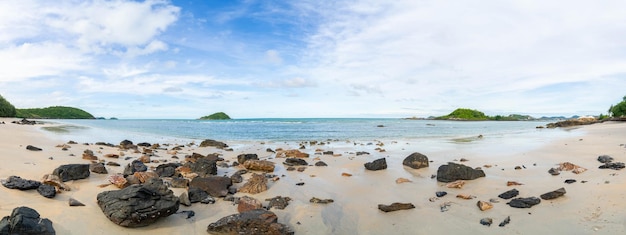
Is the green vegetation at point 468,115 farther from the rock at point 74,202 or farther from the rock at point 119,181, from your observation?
the rock at point 74,202

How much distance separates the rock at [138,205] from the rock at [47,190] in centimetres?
121

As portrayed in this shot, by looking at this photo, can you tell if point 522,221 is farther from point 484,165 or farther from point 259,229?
point 484,165

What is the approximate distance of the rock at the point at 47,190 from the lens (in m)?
7.01

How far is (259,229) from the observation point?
19.5 ft

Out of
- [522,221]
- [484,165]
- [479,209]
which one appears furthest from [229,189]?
[484,165]

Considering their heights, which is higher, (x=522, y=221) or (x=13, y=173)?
(x=13, y=173)

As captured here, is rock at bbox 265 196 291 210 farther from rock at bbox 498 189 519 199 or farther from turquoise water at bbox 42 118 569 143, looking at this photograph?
turquoise water at bbox 42 118 569 143

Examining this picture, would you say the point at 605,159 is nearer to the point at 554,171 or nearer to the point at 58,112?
the point at 554,171

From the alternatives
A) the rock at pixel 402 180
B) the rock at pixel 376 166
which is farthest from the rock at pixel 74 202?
the rock at pixel 376 166

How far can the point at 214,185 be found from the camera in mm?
8484

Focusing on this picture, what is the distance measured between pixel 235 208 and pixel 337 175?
4748mm

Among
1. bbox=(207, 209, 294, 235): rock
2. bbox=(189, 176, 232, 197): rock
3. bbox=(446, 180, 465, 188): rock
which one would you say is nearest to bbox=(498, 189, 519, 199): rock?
bbox=(446, 180, 465, 188): rock

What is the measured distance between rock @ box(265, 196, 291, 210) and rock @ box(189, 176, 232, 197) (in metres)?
1.29

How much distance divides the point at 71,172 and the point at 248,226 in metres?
5.97
